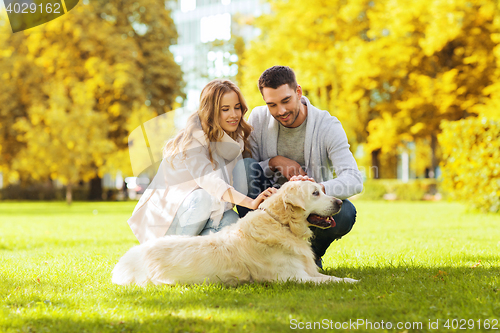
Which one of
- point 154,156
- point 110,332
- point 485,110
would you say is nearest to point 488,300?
point 110,332

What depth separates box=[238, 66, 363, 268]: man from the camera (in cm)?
466

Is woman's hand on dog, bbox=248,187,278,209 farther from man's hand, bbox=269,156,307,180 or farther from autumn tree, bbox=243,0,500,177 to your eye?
autumn tree, bbox=243,0,500,177

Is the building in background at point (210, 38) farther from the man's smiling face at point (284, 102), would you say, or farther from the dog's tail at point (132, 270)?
the dog's tail at point (132, 270)

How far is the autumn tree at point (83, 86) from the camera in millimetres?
23500

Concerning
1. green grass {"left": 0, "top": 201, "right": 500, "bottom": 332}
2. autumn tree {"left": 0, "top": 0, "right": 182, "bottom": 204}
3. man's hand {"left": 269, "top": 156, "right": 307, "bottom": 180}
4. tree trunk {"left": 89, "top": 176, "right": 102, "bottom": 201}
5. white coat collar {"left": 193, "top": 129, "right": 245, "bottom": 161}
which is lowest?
tree trunk {"left": 89, "top": 176, "right": 102, "bottom": 201}

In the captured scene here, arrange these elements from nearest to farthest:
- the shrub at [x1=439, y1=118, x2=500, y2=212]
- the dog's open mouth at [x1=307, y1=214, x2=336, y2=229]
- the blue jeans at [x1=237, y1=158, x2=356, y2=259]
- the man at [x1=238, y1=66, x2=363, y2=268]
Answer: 1. the dog's open mouth at [x1=307, y1=214, x2=336, y2=229]
2. the man at [x1=238, y1=66, x2=363, y2=268]
3. the blue jeans at [x1=237, y1=158, x2=356, y2=259]
4. the shrub at [x1=439, y1=118, x2=500, y2=212]

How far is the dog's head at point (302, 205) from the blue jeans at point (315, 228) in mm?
399

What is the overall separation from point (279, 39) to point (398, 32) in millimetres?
6712

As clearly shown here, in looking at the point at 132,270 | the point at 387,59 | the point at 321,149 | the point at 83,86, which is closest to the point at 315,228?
the point at 321,149

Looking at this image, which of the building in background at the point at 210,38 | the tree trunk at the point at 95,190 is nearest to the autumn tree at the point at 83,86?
the tree trunk at the point at 95,190

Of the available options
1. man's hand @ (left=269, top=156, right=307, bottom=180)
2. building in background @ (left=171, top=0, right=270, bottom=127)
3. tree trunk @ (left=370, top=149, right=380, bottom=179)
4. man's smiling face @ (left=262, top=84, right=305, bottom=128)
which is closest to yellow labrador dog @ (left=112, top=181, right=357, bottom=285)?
man's hand @ (left=269, top=156, right=307, bottom=180)

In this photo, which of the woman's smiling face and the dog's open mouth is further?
the woman's smiling face

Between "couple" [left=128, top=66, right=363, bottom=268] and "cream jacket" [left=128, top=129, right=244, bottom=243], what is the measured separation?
0.01 m

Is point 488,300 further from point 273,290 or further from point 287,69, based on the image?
point 287,69
